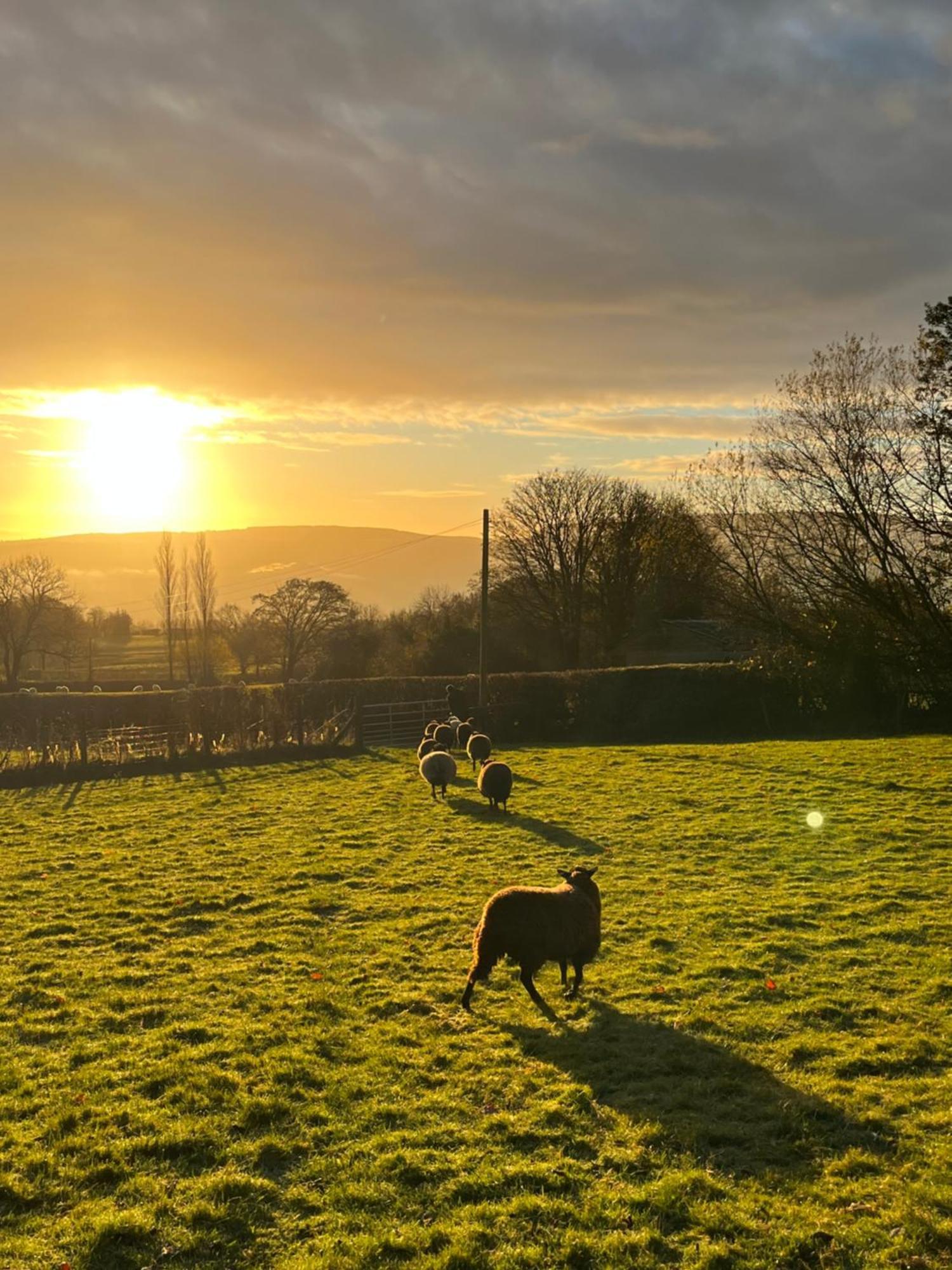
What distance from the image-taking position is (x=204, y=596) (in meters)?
91.3

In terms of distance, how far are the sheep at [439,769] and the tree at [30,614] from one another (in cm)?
6209

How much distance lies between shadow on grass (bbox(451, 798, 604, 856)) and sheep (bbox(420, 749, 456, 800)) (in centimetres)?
63

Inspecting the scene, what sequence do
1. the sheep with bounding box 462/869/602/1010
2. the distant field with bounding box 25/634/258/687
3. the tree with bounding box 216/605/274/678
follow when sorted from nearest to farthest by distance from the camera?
1. the sheep with bounding box 462/869/602/1010
2. the tree with bounding box 216/605/274/678
3. the distant field with bounding box 25/634/258/687

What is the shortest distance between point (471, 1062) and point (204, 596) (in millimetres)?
88021

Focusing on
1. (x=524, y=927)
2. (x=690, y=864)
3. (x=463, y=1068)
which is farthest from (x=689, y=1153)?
(x=690, y=864)

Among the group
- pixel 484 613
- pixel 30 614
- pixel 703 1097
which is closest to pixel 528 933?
pixel 703 1097

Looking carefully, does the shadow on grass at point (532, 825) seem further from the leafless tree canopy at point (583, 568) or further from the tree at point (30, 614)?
the tree at point (30, 614)

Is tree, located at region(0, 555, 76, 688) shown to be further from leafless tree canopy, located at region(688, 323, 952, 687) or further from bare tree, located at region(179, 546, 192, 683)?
leafless tree canopy, located at region(688, 323, 952, 687)

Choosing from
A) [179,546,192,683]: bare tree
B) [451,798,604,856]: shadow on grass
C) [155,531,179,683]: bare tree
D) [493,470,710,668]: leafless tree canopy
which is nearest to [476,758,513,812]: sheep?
[451,798,604,856]: shadow on grass

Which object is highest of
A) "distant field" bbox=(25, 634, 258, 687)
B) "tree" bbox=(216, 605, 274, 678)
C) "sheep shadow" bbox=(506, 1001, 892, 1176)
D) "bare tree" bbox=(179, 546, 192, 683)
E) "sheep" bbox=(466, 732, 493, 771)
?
"bare tree" bbox=(179, 546, 192, 683)

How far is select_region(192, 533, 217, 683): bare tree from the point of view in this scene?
86.2 m

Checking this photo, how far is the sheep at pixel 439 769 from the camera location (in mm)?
22547

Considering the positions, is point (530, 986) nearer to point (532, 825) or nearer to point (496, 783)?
point (532, 825)

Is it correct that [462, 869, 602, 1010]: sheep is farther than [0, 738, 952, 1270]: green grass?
Yes
